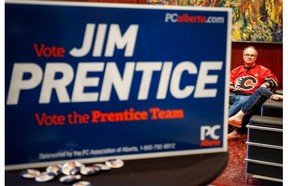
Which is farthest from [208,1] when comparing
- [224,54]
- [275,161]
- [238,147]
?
[224,54]

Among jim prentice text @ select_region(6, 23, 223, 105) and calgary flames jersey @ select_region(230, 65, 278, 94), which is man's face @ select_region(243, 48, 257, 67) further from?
jim prentice text @ select_region(6, 23, 223, 105)

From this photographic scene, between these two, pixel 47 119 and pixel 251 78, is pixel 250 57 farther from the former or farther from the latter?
pixel 47 119

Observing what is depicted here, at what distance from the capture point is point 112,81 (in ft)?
2.38

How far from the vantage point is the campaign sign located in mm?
685

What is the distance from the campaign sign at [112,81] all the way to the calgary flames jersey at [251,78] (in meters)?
3.90

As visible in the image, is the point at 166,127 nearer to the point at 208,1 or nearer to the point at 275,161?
the point at 275,161

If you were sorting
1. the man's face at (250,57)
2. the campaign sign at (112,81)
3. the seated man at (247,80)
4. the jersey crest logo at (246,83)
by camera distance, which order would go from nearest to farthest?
1. the campaign sign at (112,81)
2. the seated man at (247,80)
3. the jersey crest logo at (246,83)
4. the man's face at (250,57)

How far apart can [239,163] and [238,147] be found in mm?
571

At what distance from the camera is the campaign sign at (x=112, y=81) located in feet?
2.25

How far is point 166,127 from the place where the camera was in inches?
30.3

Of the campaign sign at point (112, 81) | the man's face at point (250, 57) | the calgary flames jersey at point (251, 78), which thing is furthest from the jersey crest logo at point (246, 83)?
the campaign sign at point (112, 81)

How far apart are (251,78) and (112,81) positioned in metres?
4.20

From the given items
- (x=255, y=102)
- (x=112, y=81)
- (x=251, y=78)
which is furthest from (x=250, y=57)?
(x=112, y=81)

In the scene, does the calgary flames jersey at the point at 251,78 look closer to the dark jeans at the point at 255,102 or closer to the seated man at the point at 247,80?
the seated man at the point at 247,80
